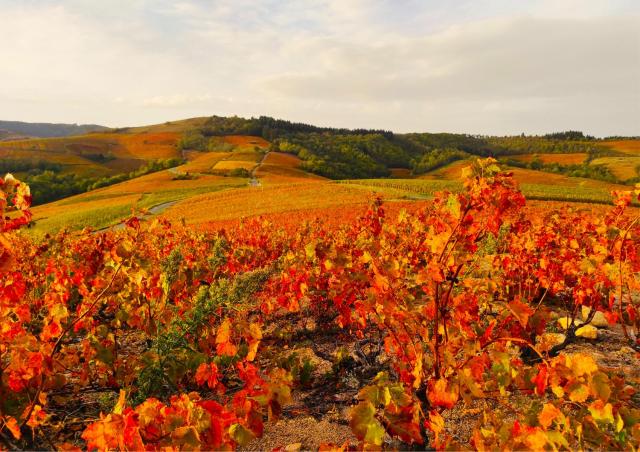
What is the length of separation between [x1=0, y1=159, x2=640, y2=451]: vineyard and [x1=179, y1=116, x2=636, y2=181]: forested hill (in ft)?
314

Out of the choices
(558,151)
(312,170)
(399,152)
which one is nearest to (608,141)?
(558,151)

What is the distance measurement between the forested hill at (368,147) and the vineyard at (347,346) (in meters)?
95.6

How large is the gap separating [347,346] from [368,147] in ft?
472

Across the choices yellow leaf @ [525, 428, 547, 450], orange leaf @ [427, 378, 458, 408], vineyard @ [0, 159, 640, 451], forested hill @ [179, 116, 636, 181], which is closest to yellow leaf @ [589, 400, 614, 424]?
vineyard @ [0, 159, 640, 451]

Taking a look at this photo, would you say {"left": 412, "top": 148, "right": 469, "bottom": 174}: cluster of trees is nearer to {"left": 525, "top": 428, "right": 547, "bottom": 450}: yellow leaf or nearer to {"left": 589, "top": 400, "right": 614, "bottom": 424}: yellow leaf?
{"left": 589, "top": 400, "right": 614, "bottom": 424}: yellow leaf

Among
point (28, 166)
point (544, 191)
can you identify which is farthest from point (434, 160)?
point (28, 166)

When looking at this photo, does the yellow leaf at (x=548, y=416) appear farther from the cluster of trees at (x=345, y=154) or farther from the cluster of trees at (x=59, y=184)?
the cluster of trees at (x=345, y=154)

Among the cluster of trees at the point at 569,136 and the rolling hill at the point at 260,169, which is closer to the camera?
the rolling hill at the point at 260,169

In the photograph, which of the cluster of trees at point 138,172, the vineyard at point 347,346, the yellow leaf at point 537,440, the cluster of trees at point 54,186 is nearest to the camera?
the yellow leaf at point 537,440

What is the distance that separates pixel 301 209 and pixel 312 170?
64339 mm

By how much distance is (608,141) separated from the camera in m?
143

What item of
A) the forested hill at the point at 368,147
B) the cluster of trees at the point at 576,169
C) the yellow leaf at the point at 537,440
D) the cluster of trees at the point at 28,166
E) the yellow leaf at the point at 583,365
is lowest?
the yellow leaf at the point at 537,440

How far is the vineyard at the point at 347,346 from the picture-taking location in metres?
2.24

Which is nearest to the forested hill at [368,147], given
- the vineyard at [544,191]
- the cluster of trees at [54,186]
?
the vineyard at [544,191]
